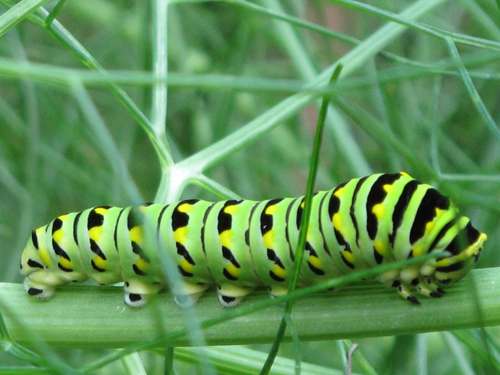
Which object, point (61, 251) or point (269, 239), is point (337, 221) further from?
point (61, 251)

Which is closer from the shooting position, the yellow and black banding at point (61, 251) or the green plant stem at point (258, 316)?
the green plant stem at point (258, 316)

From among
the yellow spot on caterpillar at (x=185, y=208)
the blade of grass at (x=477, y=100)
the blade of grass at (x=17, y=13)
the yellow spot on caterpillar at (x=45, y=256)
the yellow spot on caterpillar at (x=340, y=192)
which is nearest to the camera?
the blade of grass at (x=17, y=13)

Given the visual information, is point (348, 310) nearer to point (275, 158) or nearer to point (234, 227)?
point (234, 227)

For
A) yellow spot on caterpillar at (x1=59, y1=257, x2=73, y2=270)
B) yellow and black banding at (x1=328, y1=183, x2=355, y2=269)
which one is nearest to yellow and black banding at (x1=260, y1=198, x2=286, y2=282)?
yellow and black banding at (x1=328, y1=183, x2=355, y2=269)

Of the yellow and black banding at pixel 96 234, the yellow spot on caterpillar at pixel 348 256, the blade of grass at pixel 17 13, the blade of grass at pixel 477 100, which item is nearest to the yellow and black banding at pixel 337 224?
the yellow spot on caterpillar at pixel 348 256

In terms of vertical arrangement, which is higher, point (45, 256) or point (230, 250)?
point (45, 256)

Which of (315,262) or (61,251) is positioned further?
(61,251)

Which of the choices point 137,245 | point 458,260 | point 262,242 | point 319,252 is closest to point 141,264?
point 137,245

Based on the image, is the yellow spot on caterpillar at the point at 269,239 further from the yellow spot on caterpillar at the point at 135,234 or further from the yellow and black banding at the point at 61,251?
the yellow and black banding at the point at 61,251
